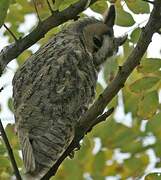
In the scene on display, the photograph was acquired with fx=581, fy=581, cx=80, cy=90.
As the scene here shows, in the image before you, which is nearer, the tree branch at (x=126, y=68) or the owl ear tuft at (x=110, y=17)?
the tree branch at (x=126, y=68)

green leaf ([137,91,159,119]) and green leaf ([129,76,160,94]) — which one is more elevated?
green leaf ([129,76,160,94])

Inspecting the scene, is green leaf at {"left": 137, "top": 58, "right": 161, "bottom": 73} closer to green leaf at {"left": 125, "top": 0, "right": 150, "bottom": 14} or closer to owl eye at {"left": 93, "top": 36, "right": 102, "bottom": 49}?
green leaf at {"left": 125, "top": 0, "right": 150, "bottom": 14}

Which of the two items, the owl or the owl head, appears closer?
the owl

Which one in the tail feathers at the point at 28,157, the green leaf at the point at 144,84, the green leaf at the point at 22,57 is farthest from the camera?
the green leaf at the point at 22,57

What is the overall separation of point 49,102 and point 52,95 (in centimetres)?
4

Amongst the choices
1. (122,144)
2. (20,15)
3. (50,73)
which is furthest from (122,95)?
(20,15)

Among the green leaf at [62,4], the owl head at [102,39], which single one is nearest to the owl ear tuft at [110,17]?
the owl head at [102,39]

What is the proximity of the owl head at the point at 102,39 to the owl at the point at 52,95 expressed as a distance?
0.5 inches

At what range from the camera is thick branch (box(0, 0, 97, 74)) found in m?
2.30

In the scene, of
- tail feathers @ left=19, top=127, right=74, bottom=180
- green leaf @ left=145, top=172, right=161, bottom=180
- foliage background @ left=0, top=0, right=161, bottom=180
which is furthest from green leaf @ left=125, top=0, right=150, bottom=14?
green leaf @ left=145, top=172, right=161, bottom=180

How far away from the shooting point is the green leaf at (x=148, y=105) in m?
2.56

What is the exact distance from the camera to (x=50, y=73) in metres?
2.57

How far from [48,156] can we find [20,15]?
1.01 meters

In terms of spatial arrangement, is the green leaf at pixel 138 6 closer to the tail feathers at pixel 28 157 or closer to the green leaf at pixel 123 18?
the green leaf at pixel 123 18
